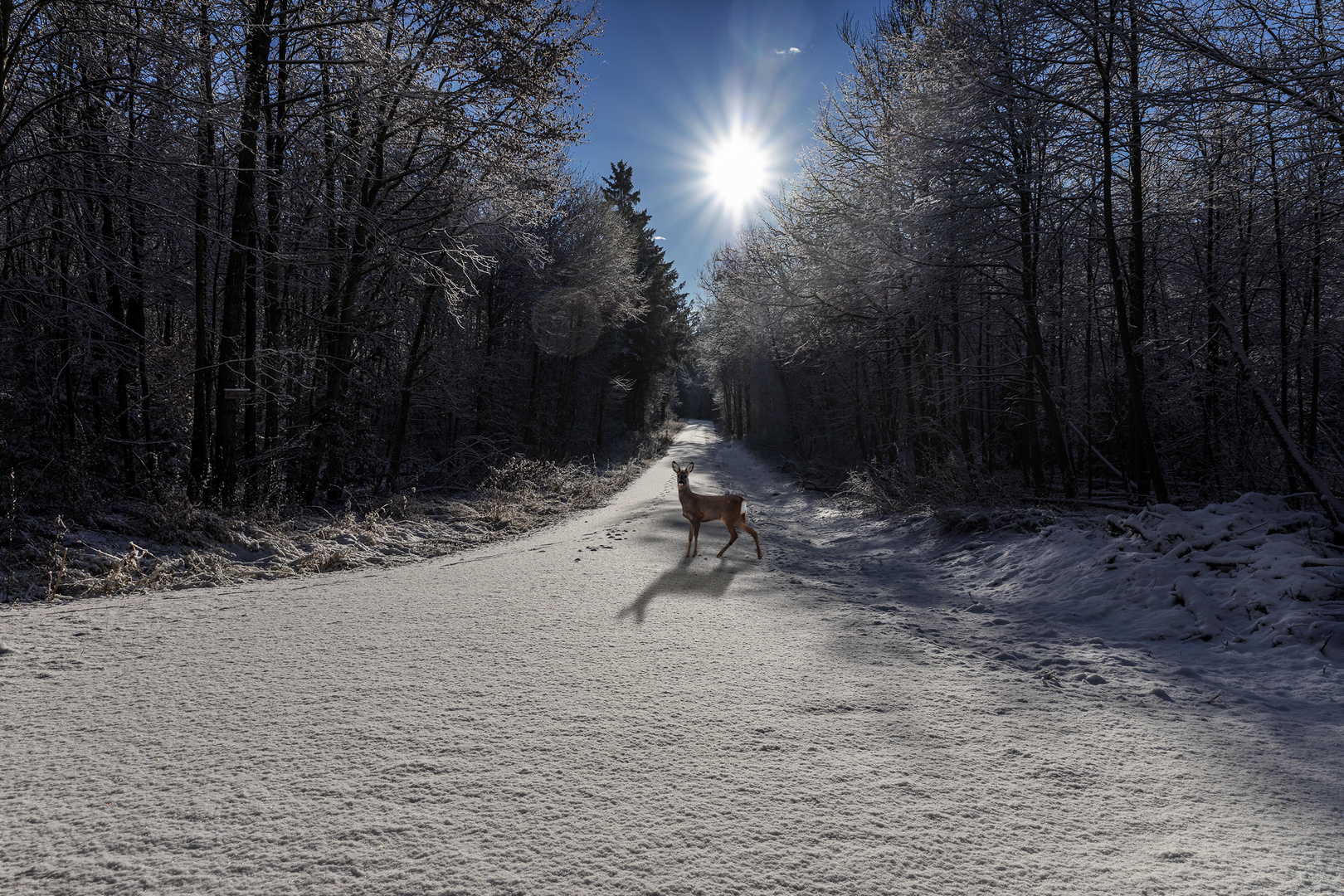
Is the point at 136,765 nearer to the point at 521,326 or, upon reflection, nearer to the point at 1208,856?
the point at 1208,856

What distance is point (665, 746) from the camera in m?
2.37

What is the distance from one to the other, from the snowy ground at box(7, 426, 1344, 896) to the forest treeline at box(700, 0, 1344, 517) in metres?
3.78

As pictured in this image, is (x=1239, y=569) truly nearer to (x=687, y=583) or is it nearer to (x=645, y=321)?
(x=687, y=583)

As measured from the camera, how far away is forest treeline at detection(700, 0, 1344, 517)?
5.82 m

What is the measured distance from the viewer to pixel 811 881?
160 cm

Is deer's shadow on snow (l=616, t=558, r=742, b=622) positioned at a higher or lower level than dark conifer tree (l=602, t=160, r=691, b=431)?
lower

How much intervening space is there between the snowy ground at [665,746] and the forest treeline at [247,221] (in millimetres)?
4556

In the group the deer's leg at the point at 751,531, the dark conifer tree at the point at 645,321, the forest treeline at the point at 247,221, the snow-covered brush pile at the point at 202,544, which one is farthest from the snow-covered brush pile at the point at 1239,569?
the dark conifer tree at the point at 645,321

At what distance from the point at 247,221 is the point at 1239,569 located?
10865 millimetres

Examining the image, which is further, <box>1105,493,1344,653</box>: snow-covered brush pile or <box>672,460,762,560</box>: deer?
<box>672,460,762,560</box>: deer

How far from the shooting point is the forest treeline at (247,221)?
241 inches

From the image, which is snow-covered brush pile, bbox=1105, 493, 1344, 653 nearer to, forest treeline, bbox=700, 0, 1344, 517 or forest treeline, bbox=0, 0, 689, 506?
forest treeline, bbox=700, 0, 1344, 517

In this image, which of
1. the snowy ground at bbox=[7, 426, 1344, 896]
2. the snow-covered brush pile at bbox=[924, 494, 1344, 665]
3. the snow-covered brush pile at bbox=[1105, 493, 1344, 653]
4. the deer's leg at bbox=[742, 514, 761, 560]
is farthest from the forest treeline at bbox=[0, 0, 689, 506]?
the snow-covered brush pile at bbox=[1105, 493, 1344, 653]

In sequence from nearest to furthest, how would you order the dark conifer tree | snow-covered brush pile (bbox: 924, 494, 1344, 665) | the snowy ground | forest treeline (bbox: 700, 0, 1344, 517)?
the snowy ground → snow-covered brush pile (bbox: 924, 494, 1344, 665) → forest treeline (bbox: 700, 0, 1344, 517) → the dark conifer tree
